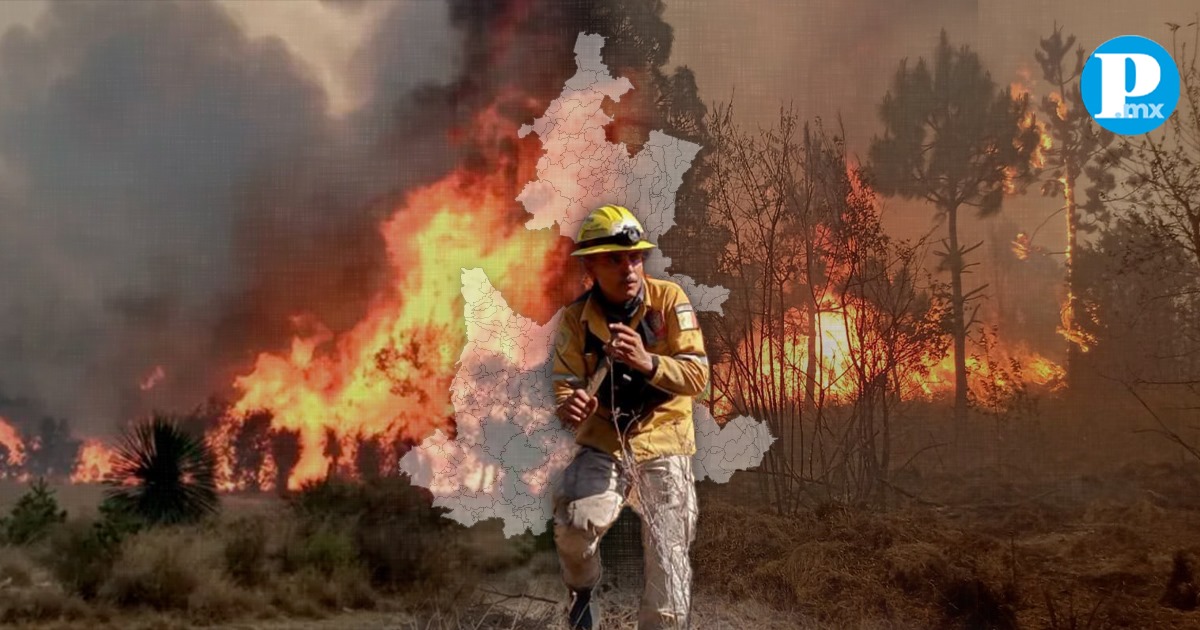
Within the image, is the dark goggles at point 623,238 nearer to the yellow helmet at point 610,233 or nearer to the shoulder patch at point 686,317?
the yellow helmet at point 610,233

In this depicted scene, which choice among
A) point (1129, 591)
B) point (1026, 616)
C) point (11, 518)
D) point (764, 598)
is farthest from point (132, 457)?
point (1129, 591)

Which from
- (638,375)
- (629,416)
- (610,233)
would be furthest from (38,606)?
(610,233)

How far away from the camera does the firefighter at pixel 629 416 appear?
5.75m

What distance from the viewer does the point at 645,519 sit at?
18.9 feet

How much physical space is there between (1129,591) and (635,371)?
612 cm

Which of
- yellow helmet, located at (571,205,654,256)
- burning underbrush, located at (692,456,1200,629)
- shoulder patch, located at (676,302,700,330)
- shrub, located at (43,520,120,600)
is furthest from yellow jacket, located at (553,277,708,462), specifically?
shrub, located at (43,520,120,600)

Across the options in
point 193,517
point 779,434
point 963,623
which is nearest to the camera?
point 963,623

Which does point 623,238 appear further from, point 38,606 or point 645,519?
point 38,606

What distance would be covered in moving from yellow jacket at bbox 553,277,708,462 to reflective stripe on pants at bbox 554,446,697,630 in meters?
0.09

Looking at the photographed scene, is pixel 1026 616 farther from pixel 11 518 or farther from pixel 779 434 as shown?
pixel 11 518

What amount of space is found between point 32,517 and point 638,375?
7.61 m

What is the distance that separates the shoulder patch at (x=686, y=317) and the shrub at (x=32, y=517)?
7.50 m

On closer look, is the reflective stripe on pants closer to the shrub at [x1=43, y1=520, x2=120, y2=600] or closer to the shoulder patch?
the shoulder patch

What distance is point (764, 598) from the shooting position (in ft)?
30.2
